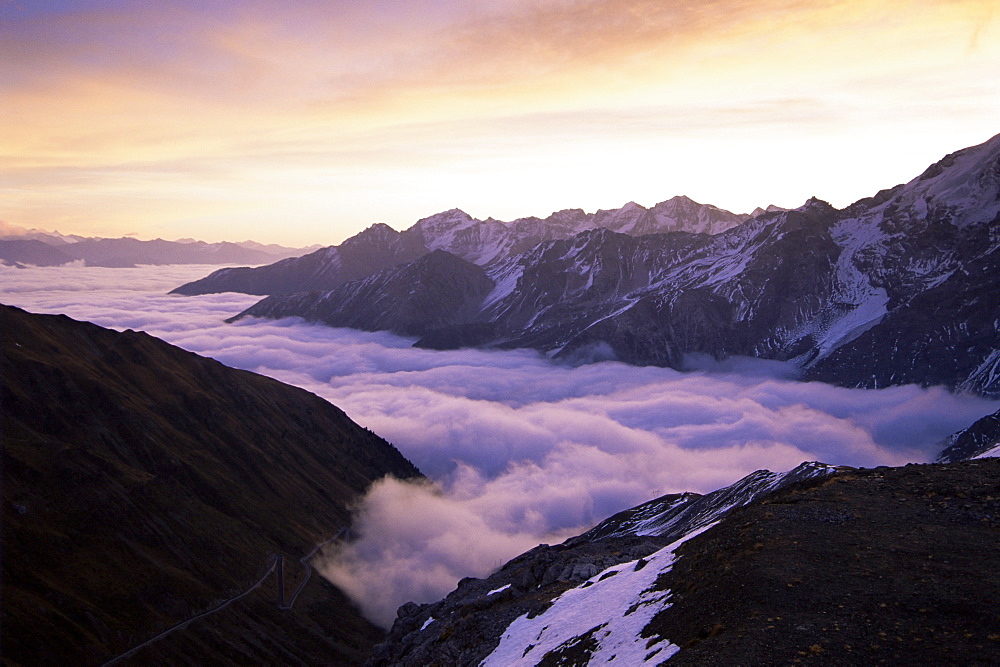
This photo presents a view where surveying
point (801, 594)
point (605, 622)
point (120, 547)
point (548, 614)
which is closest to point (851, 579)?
point (801, 594)

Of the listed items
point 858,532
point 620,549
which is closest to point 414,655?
point 620,549

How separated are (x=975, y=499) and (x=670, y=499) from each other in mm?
131836

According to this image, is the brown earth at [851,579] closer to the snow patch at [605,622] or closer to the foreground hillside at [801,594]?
the foreground hillside at [801,594]

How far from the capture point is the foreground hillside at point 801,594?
29047 millimetres

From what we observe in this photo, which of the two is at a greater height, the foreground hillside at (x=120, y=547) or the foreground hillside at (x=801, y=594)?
the foreground hillside at (x=801, y=594)

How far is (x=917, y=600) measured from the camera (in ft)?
103

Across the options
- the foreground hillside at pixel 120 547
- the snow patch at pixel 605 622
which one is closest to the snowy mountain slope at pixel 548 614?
the snow patch at pixel 605 622

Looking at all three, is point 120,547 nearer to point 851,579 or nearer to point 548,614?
point 548,614

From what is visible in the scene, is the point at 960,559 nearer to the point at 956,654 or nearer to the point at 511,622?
the point at 956,654

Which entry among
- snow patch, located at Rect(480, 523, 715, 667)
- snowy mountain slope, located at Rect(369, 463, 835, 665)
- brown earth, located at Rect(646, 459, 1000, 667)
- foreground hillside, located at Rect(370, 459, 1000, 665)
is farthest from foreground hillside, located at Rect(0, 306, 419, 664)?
brown earth, located at Rect(646, 459, 1000, 667)

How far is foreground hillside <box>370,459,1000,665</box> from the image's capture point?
2905 cm

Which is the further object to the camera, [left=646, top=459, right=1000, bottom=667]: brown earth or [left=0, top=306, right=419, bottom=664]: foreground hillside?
[left=0, top=306, right=419, bottom=664]: foreground hillside

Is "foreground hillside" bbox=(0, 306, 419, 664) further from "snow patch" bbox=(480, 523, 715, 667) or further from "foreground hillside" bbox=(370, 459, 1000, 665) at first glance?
"snow patch" bbox=(480, 523, 715, 667)

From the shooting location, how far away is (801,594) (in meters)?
33.2
